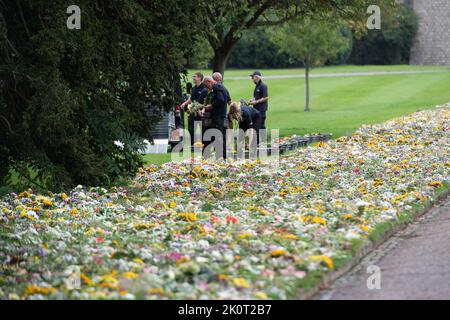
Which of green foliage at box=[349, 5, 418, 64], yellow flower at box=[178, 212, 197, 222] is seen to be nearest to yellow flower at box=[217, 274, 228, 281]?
yellow flower at box=[178, 212, 197, 222]

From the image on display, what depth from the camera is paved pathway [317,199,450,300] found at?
343 inches

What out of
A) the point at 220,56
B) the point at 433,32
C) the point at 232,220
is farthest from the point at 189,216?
the point at 433,32

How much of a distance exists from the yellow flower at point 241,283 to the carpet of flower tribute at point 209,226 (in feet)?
0.06

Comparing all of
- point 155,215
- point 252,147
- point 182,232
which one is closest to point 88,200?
point 155,215

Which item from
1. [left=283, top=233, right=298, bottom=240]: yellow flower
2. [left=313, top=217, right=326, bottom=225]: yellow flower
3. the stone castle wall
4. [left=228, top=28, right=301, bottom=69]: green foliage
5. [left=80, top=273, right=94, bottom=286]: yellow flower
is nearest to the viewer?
[left=80, top=273, right=94, bottom=286]: yellow flower

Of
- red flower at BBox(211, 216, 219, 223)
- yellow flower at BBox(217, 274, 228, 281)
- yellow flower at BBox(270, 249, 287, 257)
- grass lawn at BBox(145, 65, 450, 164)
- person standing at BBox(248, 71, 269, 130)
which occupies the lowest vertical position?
grass lawn at BBox(145, 65, 450, 164)

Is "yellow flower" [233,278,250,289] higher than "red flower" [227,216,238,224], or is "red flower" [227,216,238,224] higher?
"yellow flower" [233,278,250,289]

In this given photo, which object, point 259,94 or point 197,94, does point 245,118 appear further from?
point 259,94

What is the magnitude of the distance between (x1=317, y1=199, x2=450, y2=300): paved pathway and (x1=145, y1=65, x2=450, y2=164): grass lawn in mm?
11092

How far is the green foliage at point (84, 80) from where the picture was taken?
48.5 ft

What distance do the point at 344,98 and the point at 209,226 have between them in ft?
116

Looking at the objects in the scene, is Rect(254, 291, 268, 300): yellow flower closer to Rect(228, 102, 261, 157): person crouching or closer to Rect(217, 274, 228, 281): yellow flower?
Rect(217, 274, 228, 281): yellow flower
